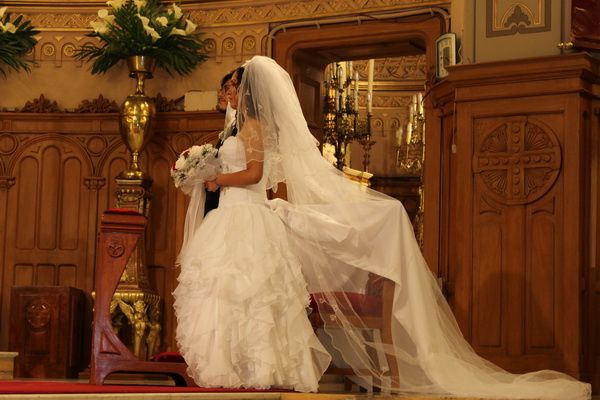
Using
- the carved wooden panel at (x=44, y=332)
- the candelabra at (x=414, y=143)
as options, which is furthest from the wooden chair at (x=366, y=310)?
the candelabra at (x=414, y=143)

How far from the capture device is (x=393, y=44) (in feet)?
33.8

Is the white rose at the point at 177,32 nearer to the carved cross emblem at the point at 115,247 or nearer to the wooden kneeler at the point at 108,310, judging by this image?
the wooden kneeler at the point at 108,310

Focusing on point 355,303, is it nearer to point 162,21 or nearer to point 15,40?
point 162,21

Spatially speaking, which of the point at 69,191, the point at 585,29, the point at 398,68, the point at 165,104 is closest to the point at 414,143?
the point at 398,68

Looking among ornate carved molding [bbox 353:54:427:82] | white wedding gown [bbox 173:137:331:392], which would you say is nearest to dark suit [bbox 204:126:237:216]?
white wedding gown [bbox 173:137:331:392]

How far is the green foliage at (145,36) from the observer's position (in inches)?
396

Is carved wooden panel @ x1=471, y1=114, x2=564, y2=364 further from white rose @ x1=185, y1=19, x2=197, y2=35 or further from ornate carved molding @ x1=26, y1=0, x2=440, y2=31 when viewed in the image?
white rose @ x1=185, y1=19, x2=197, y2=35

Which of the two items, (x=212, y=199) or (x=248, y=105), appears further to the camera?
(x=212, y=199)

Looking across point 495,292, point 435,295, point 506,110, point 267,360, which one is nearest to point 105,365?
point 267,360

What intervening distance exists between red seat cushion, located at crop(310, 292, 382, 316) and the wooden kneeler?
0.84m

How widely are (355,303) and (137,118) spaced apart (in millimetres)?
4381

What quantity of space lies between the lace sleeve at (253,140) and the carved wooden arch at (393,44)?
10.8 feet

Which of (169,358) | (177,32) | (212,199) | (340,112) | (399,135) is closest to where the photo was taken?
(212,199)

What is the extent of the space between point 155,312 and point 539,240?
11.5 ft
